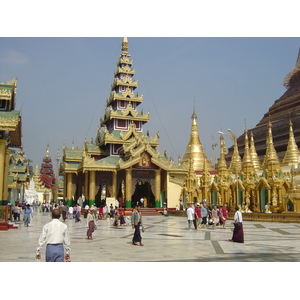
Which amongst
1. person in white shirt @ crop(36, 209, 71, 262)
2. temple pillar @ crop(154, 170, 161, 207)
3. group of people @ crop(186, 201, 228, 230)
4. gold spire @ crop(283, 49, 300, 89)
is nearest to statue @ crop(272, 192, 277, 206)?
group of people @ crop(186, 201, 228, 230)

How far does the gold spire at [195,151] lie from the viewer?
52594mm

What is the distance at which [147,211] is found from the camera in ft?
122

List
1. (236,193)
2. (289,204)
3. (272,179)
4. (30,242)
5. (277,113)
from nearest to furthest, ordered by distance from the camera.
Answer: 1. (30,242)
2. (289,204)
3. (272,179)
4. (236,193)
5. (277,113)

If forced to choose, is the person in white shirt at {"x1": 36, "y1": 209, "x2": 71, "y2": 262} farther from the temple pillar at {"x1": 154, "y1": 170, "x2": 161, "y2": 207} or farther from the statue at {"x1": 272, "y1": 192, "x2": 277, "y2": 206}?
the temple pillar at {"x1": 154, "y1": 170, "x2": 161, "y2": 207}

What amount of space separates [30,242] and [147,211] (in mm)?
23708

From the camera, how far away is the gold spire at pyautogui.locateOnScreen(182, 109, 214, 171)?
52594 mm

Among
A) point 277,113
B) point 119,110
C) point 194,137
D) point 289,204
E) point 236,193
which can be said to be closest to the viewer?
point 289,204

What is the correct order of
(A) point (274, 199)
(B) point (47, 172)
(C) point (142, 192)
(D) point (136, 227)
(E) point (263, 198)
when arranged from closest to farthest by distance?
(D) point (136, 227), (A) point (274, 199), (E) point (263, 198), (C) point (142, 192), (B) point (47, 172)

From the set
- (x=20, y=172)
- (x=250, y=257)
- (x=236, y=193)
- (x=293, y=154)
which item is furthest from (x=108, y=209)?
(x=20, y=172)

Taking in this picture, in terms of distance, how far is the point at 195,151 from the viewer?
5372 centimetres

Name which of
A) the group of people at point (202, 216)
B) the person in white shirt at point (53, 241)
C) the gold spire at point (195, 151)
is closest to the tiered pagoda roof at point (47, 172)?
the gold spire at point (195, 151)

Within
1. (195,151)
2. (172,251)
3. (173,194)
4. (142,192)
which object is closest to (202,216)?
(172,251)

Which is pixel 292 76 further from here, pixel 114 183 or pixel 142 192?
pixel 114 183

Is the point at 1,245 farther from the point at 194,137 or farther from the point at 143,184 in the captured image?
the point at 194,137
